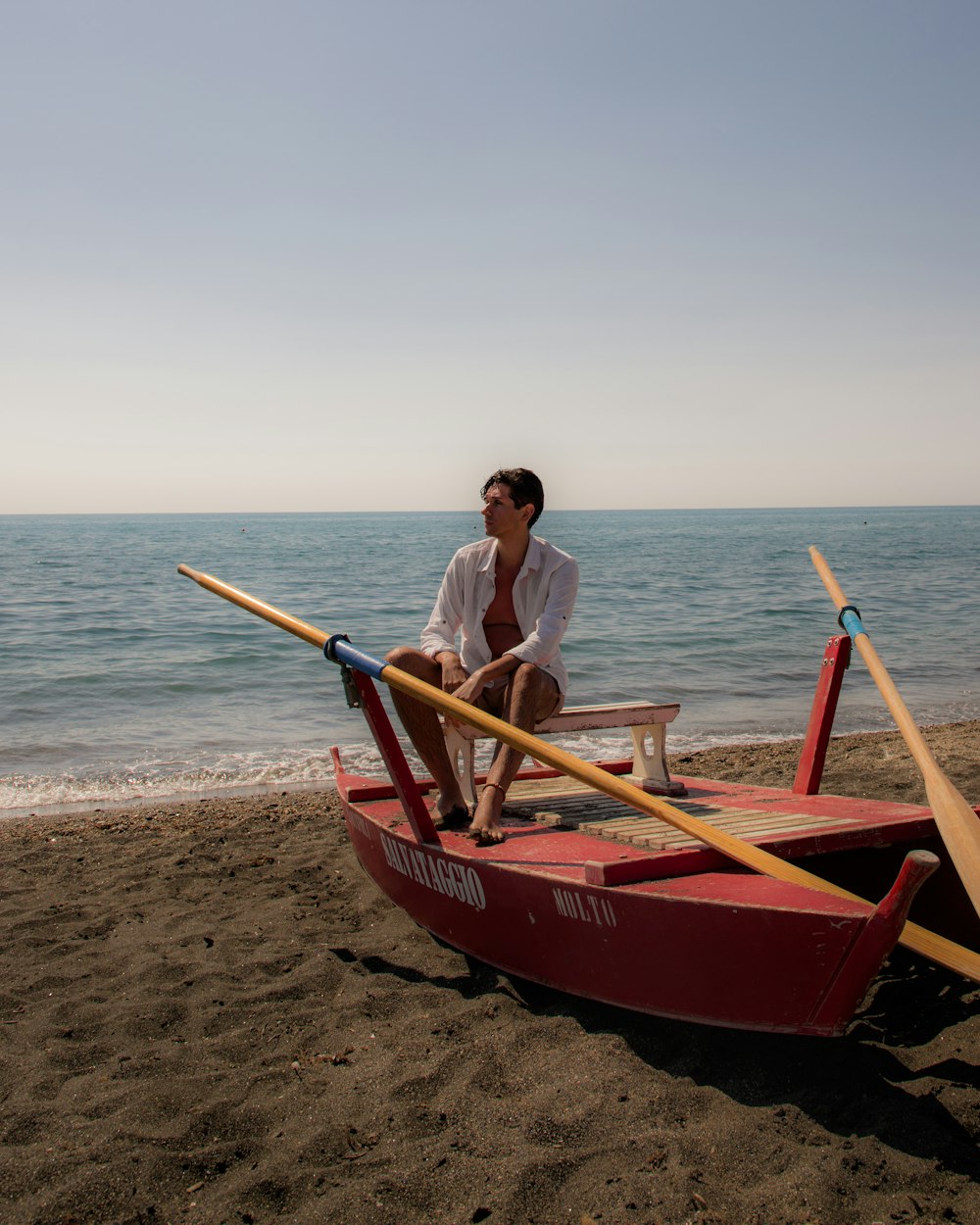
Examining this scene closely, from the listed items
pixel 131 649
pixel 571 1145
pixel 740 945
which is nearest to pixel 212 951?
pixel 571 1145

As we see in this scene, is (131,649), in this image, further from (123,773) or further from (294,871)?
(294,871)

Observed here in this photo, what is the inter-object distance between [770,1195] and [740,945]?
2.23ft

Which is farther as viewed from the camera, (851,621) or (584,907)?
(851,621)

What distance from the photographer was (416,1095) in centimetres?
319

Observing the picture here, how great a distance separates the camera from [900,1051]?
3326mm

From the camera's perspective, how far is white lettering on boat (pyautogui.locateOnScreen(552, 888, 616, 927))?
3.35m

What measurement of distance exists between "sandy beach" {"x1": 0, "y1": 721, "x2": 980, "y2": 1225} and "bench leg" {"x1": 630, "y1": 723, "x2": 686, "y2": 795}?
152cm

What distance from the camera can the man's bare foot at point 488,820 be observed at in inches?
168

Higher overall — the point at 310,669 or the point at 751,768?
the point at 310,669

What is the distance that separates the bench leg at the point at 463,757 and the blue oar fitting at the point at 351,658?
0.79 meters

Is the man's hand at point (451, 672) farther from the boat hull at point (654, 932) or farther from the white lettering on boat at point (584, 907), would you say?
the white lettering on boat at point (584, 907)

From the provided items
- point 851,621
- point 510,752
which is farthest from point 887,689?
point 510,752

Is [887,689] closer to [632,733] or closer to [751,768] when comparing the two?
[632,733]

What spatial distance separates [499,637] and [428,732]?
2.59ft
